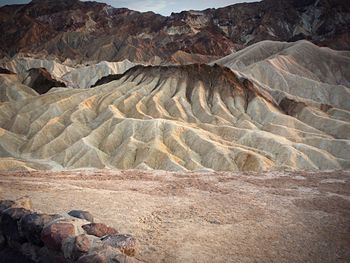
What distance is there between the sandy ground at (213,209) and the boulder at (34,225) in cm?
256

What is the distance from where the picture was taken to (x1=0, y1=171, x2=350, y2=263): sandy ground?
471 inches

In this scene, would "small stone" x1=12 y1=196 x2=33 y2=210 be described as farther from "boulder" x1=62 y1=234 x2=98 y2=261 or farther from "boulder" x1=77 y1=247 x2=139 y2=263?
"boulder" x1=77 y1=247 x2=139 y2=263

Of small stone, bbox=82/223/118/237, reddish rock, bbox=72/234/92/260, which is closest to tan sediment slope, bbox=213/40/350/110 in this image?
small stone, bbox=82/223/118/237

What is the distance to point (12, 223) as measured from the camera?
12648mm

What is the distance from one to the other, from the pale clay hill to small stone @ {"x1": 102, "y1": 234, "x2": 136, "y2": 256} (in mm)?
42121

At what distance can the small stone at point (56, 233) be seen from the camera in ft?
35.3

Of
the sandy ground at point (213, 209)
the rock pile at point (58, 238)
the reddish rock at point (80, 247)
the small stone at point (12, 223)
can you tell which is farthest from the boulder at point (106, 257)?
the small stone at point (12, 223)

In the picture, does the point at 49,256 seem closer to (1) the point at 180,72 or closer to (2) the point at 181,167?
(2) the point at 181,167

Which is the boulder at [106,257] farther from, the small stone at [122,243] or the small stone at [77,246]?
the small stone at [122,243]

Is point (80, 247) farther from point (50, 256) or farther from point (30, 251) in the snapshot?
point (30, 251)

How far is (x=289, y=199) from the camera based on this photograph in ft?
55.6

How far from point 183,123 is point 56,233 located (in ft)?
191

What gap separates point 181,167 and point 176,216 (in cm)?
3920

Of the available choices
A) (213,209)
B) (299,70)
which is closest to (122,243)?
(213,209)
